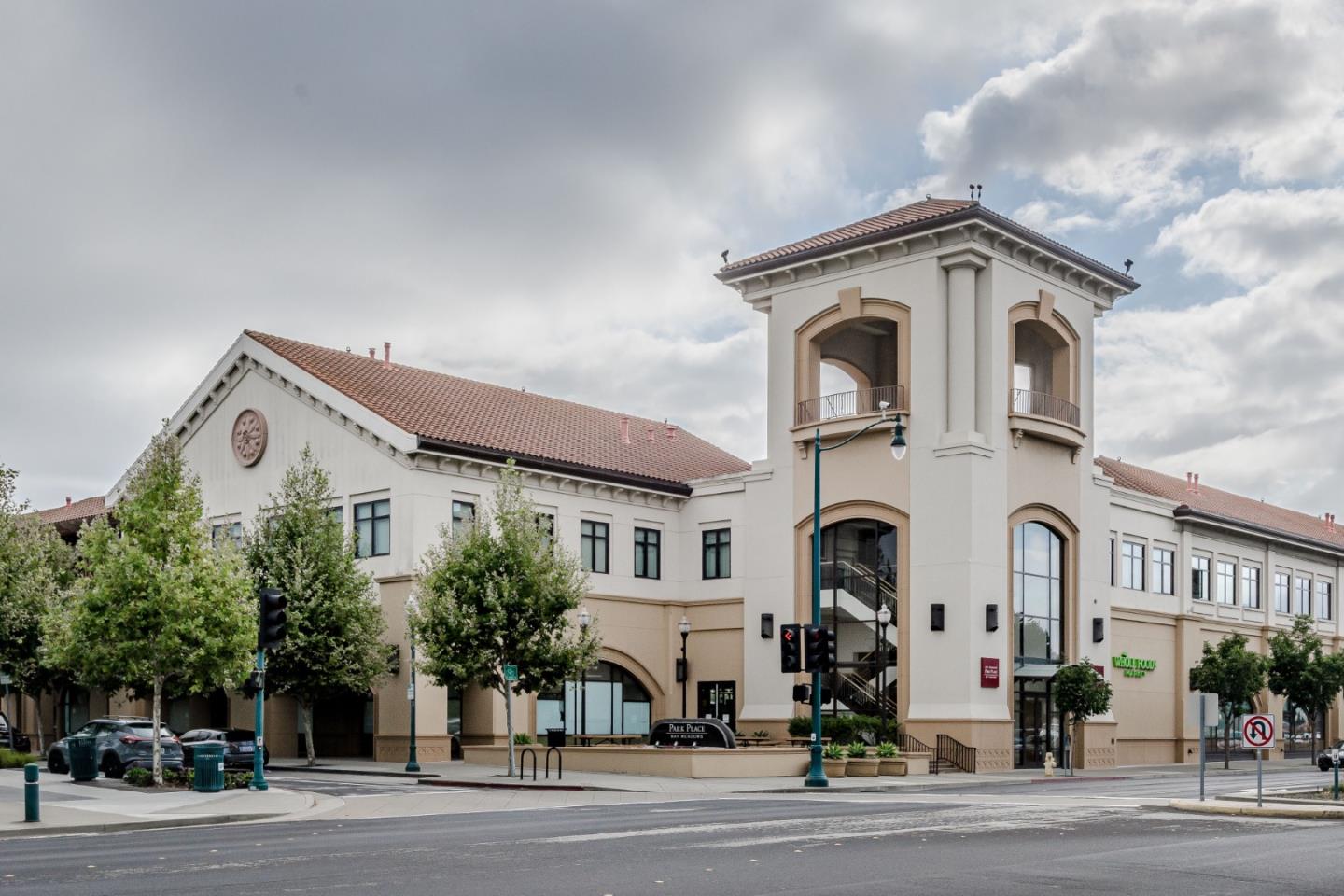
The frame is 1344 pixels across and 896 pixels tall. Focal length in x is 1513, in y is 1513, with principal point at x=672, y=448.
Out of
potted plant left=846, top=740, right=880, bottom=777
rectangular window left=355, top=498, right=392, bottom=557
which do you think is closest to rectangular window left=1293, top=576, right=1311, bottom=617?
potted plant left=846, top=740, right=880, bottom=777

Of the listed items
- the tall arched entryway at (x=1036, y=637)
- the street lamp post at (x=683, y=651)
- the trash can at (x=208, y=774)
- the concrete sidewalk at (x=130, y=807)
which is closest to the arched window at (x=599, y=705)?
the street lamp post at (x=683, y=651)

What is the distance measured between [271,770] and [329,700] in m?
7.34

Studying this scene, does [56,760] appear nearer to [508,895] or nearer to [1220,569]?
[508,895]

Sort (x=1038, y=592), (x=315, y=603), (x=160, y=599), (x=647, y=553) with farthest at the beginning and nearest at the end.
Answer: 1. (x=647, y=553)
2. (x=1038, y=592)
3. (x=315, y=603)
4. (x=160, y=599)

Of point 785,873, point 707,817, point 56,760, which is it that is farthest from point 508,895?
point 56,760

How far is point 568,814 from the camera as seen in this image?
77.7 feet

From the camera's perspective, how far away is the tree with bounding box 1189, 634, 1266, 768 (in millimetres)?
51750

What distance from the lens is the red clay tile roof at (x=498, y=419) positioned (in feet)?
150

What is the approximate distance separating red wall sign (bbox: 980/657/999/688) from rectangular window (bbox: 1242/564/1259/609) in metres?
21.5

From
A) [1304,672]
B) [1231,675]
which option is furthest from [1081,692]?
[1304,672]

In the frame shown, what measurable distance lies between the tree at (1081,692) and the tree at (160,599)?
78.2 ft

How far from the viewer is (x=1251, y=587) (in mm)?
60906

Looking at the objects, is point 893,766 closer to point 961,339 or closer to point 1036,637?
point 1036,637

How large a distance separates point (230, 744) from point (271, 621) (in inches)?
472
